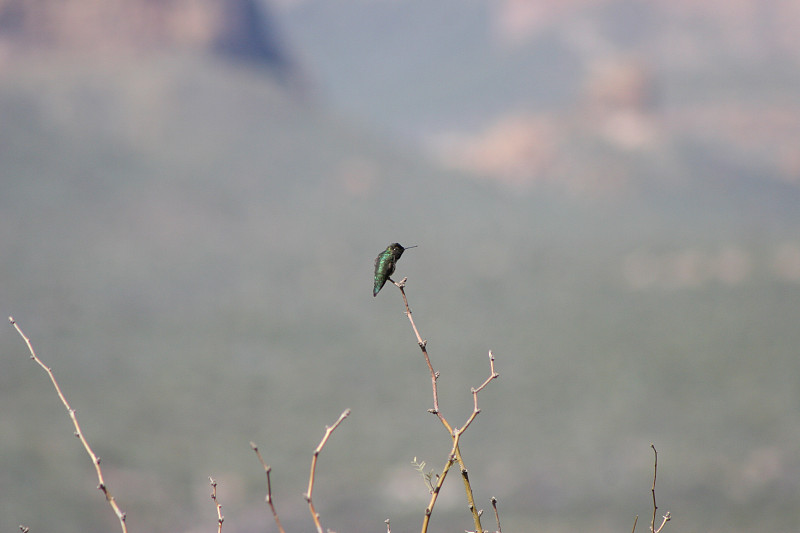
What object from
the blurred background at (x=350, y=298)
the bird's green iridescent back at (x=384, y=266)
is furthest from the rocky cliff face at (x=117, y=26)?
the bird's green iridescent back at (x=384, y=266)

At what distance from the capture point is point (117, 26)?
111m

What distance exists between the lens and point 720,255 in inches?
3066

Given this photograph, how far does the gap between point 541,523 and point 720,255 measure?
44.5 meters

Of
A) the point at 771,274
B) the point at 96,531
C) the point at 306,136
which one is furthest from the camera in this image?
the point at 306,136

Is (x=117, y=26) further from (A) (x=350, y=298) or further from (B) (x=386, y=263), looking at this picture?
(B) (x=386, y=263)

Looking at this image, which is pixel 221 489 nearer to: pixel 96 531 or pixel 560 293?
pixel 96 531

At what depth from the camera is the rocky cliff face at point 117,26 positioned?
104 meters

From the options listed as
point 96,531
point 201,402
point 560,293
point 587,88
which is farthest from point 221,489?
point 587,88

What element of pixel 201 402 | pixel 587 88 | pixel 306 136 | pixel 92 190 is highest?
pixel 587 88

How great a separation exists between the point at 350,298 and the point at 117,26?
5573 centimetres

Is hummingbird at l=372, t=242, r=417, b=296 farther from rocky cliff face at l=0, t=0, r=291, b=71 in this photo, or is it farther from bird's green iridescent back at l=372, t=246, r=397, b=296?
rocky cliff face at l=0, t=0, r=291, b=71

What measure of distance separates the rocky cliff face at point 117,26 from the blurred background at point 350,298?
40 centimetres

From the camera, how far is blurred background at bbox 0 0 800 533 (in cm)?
4931

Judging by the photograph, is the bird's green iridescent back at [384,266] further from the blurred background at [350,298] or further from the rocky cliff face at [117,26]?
the rocky cliff face at [117,26]
